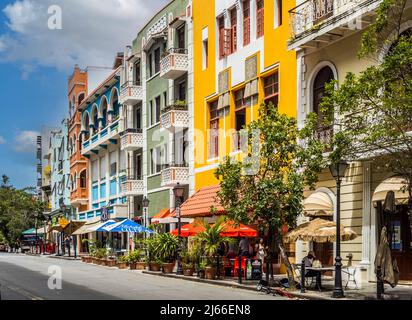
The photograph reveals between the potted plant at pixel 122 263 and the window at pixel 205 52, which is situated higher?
the window at pixel 205 52

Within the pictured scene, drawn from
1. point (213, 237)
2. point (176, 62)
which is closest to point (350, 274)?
point (213, 237)

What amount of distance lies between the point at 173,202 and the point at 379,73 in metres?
23.9

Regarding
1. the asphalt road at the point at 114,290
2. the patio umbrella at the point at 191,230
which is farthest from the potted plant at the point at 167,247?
the asphalt road at the point at 114,290

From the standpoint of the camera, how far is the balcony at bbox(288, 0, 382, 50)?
21.4 meters

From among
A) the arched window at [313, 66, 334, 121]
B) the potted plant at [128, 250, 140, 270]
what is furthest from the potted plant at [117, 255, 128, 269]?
the arched window at [313, 66, 334, 121]

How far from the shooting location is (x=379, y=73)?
16188mm

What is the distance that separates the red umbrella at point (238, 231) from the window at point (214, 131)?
28.2 ft

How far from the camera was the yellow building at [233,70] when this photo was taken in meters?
27.6

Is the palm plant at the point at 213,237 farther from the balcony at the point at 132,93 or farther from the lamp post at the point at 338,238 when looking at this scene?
the balcony at the point at 132,93

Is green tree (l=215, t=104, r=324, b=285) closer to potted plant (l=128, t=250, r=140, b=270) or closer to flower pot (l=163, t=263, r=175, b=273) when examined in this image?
flower pot (l=163, t=263, r=175, b=273)

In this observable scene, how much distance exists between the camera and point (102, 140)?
5344 centimetres

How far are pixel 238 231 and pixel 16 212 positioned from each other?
206 feet

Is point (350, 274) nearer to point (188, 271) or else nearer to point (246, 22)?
point (188, 271)
